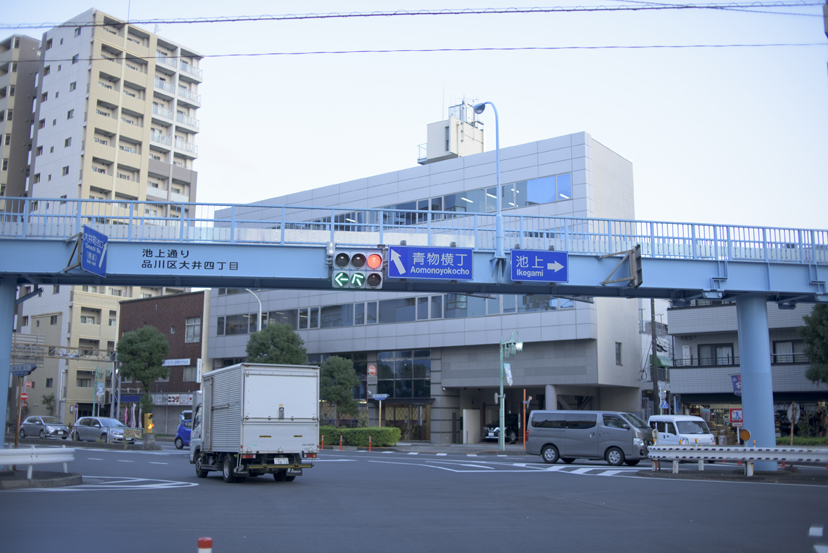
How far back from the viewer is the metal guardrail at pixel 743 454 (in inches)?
725

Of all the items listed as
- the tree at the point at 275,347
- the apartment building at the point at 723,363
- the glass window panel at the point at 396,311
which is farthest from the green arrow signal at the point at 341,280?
the glass window panel at the point at 396,311

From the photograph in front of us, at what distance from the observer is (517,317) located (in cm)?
4312

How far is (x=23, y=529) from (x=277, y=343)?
3640 cm

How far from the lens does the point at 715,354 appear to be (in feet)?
138

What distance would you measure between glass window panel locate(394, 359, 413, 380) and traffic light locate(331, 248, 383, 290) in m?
27.8

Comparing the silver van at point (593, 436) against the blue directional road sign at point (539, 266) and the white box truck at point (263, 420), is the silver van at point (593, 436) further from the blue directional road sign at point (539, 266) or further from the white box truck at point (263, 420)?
the white box truck at point (263, 420)

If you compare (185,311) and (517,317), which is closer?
(517,317)

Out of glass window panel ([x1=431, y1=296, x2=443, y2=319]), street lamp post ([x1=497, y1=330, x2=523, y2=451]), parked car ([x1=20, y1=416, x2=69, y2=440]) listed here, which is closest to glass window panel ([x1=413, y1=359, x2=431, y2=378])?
glass window panel ([x1=431, y1=296, x2=443, y2=319])

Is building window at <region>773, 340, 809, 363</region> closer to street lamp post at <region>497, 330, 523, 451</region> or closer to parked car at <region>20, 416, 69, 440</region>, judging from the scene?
street lamp post at <region>497, 330, 523, 451</region>

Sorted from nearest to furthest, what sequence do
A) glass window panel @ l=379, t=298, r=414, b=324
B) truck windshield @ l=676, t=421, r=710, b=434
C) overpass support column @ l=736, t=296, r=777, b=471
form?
overpass support column @ l=736, t=296, r=777, b=471 → truck windshield @ l=676, t=421, r=710, b=434 → glass window panel @ l=379, t=298, r=414, b=324

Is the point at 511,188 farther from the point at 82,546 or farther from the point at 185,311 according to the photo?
the point at 82,546

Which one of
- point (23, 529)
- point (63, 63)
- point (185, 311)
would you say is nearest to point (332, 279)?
point (23, 529)

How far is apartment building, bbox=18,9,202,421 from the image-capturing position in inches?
2805

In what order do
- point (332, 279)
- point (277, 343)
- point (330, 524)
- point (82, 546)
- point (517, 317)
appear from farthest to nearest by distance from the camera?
point (277, 343), point (517, 317), point (332, 279), point (330, 524), point (82, 546)
